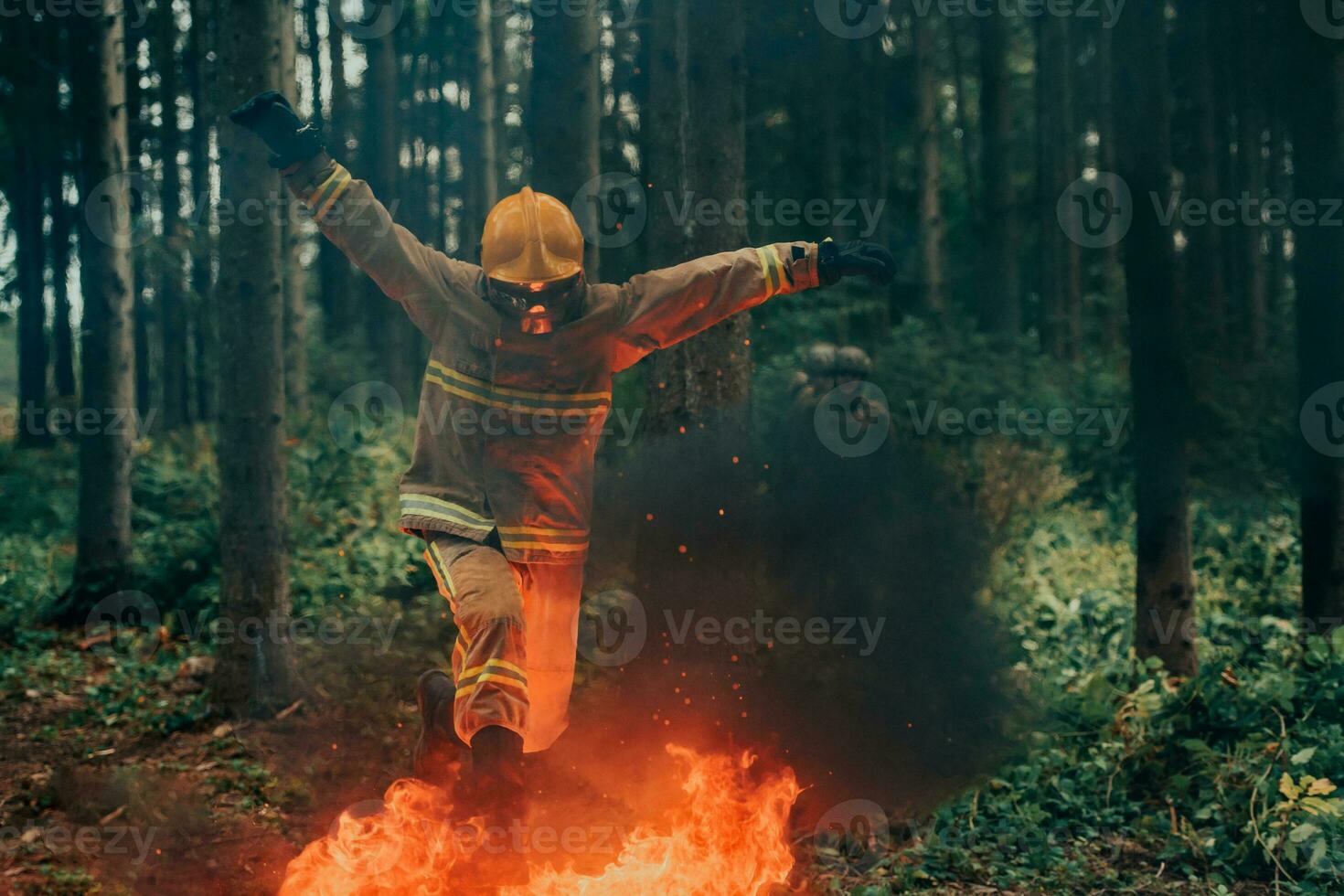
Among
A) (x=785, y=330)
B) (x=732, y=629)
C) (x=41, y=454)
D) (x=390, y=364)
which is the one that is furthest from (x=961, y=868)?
(x=41, y=454)

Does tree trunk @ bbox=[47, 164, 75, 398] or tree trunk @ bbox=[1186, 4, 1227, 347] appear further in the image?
tree trunk @ bbox=[47, 164, 75, 398]

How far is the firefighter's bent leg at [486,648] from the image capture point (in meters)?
4.18

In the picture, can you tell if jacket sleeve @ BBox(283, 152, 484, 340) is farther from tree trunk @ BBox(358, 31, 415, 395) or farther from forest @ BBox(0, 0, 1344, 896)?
tree trunk @ BBox(358, 31, 415, 395)

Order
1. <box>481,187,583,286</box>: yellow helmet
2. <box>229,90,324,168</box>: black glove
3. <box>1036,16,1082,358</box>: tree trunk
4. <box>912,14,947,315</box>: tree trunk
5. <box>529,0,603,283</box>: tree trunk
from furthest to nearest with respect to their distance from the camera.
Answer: <box>1036,16,1082,358</box>: tree trunk, <box>912,14,947,315</box>: tree trunk, <box>529,0,603,283</box>: tree trunk, <box>481,187,583,286</box>: yellow helmet, <box>229,90,324,168</box>: black glove

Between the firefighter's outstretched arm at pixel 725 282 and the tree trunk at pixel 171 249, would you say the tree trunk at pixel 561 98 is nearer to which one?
the firefighter's outstretched arm at pixel 725 282

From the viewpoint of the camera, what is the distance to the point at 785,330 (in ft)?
55.8

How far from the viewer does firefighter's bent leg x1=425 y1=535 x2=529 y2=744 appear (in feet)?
13.7

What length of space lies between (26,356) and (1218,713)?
21818 mm

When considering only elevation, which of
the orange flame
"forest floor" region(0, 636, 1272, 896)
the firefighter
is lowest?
"forest floor" region(0, 636, 1272, 896)

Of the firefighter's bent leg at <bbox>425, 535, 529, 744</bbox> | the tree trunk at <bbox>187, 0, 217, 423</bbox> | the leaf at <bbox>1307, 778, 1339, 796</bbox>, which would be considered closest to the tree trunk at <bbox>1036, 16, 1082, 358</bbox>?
the tree trunk at <bbox>187, 0, 217, 423</bbox>

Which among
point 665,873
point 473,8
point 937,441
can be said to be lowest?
point 665,873

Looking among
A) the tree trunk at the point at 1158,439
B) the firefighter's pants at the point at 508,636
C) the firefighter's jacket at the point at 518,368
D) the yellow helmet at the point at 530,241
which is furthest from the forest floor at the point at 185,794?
the yellow helmet at the point at 530,241

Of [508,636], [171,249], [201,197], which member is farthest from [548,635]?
[201,197]

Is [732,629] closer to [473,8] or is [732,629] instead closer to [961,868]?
[961,868]
